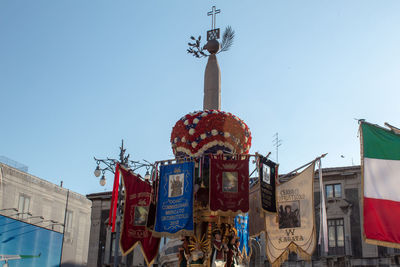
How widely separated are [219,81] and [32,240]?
27169mm

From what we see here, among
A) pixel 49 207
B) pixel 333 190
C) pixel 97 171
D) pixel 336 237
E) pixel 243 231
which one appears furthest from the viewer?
pixel 49 207

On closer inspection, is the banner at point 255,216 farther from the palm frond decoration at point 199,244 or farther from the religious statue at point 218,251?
the palm frond decoration at point 199,244

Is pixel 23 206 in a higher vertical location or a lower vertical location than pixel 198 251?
higher

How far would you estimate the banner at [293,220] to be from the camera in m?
16.3

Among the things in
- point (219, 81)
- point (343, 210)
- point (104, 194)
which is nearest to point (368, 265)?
point (343, 210)

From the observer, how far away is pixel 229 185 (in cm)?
1578

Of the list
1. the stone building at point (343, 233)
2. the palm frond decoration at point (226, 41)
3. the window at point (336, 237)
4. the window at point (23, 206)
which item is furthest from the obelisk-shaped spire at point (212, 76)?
the window at point (23, 206)

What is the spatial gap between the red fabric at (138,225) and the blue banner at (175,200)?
1.33m

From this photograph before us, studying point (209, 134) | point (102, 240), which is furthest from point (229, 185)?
point (102, 240)

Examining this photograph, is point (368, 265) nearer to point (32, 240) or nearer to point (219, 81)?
point (32, 240)

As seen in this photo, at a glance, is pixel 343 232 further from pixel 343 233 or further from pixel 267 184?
pixel 267 184

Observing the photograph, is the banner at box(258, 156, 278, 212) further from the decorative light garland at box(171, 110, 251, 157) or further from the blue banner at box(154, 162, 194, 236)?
the blue banner at box(154, 162, 194, 236)

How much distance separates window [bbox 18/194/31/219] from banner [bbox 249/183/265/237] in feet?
116

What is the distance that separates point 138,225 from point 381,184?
7950 millimetres
